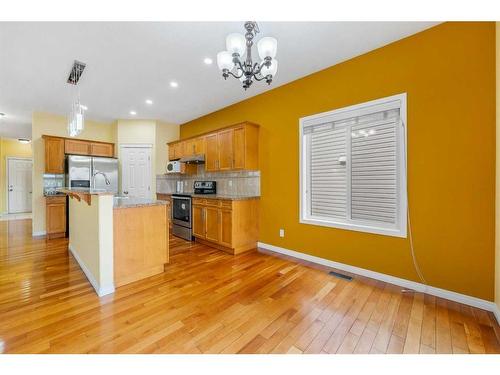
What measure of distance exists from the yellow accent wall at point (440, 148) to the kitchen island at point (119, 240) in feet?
7.55

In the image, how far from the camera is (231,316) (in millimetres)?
1955

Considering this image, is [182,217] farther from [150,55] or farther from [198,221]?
[150,55]

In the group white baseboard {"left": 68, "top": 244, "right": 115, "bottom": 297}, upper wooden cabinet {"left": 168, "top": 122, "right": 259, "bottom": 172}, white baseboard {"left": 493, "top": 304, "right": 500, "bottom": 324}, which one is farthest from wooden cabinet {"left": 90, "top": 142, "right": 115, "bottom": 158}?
white baseboard {"left": 493, "top": 304, "right": 500, "bottom": 324}

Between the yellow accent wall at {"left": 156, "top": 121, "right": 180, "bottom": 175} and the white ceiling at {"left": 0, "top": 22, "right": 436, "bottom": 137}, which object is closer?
the white ceiling at {"left": 0, "top": 22, "right": 436, "bottom": 137}

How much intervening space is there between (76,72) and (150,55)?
1.33 m

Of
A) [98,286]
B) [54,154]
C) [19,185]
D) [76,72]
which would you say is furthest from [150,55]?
[19,185]

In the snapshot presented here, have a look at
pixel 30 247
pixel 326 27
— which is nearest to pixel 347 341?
pixel 326 27

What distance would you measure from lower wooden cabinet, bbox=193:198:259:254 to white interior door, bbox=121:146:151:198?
2.30m

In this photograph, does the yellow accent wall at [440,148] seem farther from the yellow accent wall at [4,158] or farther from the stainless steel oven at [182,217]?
the yellow accent wall at [4,158]

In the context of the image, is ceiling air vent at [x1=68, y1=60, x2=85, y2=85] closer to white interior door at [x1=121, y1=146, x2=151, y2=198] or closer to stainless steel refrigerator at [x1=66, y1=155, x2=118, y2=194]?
stainless steel refrigerator at [x1=66, y1=155, x2=118, y2=194]

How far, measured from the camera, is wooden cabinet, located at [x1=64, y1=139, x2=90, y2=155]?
16.9 feet
